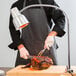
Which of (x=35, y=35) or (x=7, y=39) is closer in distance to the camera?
(x=35, y=35)

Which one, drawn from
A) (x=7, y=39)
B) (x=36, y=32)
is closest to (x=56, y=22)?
(x=36, y=32)

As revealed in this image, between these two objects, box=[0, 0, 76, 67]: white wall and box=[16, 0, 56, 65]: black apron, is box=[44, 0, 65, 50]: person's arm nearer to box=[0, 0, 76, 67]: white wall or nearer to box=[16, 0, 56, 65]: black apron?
box=[16, 0, 56, 65]: black apron

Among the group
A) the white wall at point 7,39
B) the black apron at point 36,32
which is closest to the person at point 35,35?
the black apron at point 36,32

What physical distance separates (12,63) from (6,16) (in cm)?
70

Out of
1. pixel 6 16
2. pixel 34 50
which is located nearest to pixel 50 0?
pixel 34 50

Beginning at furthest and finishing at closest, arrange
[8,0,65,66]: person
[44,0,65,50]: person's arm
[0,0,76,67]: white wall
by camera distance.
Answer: [0,0,76,67]: white wall
[8,0,65,66]: person
[44,0,65,50]: person's arm

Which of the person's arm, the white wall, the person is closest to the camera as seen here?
the person's arm

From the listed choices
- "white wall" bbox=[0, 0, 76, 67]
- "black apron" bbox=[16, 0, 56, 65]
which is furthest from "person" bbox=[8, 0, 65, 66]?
"white wall" bbox=[0, 0, 76, 67]

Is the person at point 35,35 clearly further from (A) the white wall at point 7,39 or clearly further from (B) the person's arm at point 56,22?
(A) the white wall at point 7,39

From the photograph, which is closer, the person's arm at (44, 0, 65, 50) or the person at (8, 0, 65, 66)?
the person's arm at (44, 0, 65, 50)

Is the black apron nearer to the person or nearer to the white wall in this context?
the person

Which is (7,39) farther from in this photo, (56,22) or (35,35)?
(56,22)

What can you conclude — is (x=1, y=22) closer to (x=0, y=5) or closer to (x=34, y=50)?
(x=0, y=5)

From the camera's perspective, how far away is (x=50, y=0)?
1.72m
